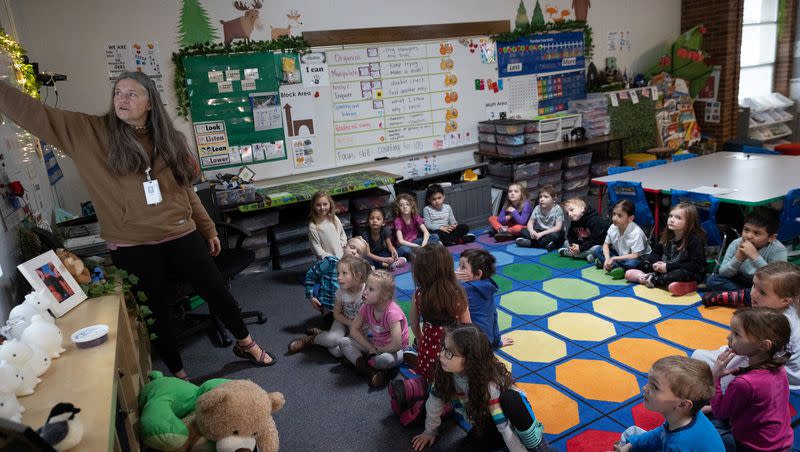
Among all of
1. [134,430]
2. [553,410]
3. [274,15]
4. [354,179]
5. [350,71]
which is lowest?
[553,410]

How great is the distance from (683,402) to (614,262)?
2.09 metres

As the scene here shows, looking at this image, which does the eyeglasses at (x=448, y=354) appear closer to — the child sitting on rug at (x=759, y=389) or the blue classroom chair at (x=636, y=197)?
the child sitting on rug at (x=759, y=389)

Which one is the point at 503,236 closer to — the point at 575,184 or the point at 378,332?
the point at 575,184

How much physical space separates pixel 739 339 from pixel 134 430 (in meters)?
1.96

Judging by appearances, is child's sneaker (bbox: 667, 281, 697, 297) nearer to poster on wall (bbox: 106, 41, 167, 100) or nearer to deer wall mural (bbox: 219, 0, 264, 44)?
deer wall mural (bbox: 219, 0, 264, 44)

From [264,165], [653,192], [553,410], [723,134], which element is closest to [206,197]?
[264,165]

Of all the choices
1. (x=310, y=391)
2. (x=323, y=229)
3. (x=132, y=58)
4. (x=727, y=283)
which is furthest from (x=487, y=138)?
(x=310, y=391)

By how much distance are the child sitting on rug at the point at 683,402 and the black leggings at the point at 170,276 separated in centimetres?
177

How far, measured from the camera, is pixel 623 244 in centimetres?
352

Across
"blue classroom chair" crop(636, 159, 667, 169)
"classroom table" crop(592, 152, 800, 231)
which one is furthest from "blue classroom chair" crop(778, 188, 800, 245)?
"blue classroom chair" crop(636, 159, 667, 169)

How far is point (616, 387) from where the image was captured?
Answer: 222 cm

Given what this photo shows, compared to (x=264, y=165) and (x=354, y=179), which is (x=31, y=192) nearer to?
(x=264, y=165)

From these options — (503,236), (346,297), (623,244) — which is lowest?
(503,236)

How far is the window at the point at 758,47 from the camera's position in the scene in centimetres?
654
